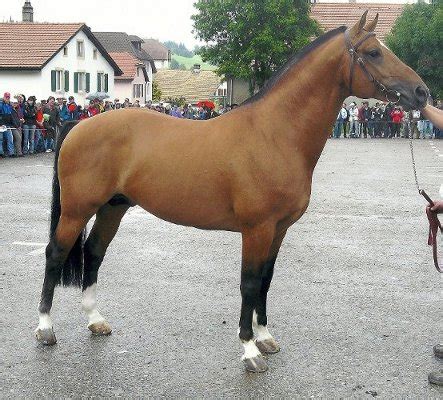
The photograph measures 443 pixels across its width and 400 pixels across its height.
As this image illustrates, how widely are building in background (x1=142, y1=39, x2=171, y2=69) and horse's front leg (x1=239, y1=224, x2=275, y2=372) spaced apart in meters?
129

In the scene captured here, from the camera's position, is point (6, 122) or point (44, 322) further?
point (6, 122)

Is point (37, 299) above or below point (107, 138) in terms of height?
below

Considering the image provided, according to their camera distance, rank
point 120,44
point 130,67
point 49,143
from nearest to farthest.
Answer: point 49,143
point 130,67
point 120,44

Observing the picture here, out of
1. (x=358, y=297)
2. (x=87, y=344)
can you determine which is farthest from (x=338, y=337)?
(x=87, y=344)

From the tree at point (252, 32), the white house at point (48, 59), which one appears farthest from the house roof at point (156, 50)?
the white house at point (48, 59)

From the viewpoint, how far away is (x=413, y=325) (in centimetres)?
562

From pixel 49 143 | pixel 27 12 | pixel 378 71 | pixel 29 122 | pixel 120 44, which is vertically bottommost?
pixel 49 143

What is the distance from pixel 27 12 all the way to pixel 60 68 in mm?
18721

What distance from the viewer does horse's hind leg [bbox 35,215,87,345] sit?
518 cm

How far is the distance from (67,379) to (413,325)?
2.86m

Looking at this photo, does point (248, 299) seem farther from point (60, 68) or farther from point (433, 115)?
point (60, 68)

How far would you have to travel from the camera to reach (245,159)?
15.5ft

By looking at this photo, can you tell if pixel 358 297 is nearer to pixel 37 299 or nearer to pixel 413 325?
pixel 413 325

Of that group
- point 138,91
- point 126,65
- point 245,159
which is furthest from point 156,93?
point 245,159
